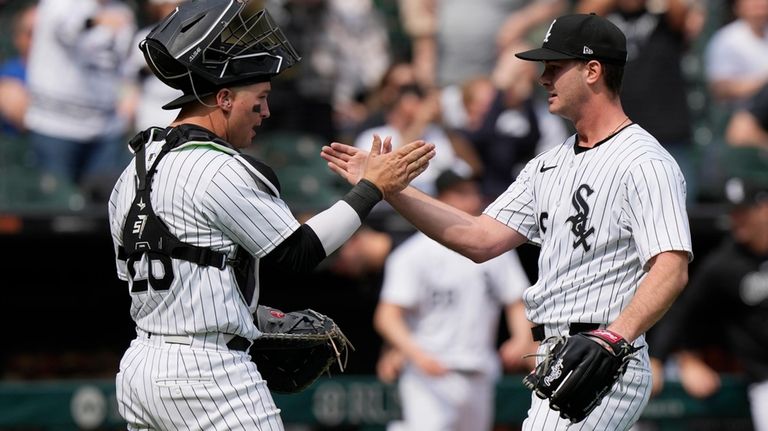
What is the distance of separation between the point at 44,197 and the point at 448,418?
2.90m

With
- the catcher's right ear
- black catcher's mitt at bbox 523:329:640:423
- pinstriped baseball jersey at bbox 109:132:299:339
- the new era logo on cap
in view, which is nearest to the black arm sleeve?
pinstriped baseball jersey at bbox 109:132:299:339

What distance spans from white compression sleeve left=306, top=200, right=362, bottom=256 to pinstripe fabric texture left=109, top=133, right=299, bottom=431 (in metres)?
0.09

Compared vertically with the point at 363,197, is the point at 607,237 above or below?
below

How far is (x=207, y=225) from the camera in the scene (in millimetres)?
3957

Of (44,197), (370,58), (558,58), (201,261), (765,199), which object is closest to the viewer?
(201,261)

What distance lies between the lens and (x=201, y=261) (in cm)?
394

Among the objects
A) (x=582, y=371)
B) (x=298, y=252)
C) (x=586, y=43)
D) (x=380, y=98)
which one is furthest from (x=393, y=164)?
(x=380, y=98)

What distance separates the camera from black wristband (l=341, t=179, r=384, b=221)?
4148 millimetres

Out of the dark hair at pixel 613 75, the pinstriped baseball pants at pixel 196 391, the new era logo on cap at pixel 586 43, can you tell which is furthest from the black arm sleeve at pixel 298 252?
the dark hair at pixel 613 75

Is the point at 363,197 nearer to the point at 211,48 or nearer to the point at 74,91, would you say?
the point at 211,48

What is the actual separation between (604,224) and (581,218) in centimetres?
9

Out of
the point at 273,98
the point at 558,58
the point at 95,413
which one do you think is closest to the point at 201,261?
the point at 558,58

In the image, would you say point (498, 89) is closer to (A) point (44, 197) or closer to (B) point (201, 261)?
(A) point (44, 197)

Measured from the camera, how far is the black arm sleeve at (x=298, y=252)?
13.0 ft
